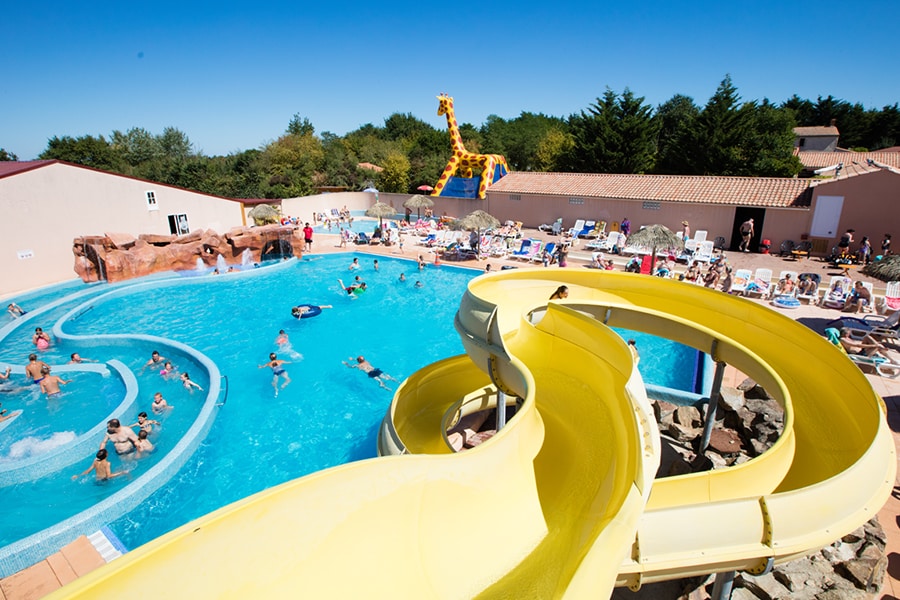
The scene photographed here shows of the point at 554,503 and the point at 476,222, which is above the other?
the point at 476,222

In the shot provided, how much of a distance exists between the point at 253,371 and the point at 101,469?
428 cm

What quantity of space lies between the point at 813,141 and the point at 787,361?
69.4 metres

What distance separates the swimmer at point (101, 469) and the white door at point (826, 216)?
24697mm

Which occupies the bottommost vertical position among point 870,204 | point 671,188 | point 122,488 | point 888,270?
point 122,488

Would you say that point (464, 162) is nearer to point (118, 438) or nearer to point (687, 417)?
point (687, 417)

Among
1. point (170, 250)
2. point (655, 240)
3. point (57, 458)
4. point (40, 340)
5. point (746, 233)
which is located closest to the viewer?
point (57, 458)

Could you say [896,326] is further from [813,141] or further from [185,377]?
[813,141]

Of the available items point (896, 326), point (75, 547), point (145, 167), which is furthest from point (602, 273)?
point (145, 167)

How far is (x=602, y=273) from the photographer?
826 cm

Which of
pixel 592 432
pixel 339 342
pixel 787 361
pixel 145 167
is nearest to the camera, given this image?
pixel 592 432

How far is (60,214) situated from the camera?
63.7ft

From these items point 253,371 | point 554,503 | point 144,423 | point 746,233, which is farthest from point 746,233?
point 144,423

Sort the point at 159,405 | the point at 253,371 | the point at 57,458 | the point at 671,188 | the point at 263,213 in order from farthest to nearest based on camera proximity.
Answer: the point at 263,213 → the point at 671,188 → the point at 253,371 → the point at 159,405 → the point at 57,458

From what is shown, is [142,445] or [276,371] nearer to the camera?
[142,445]
